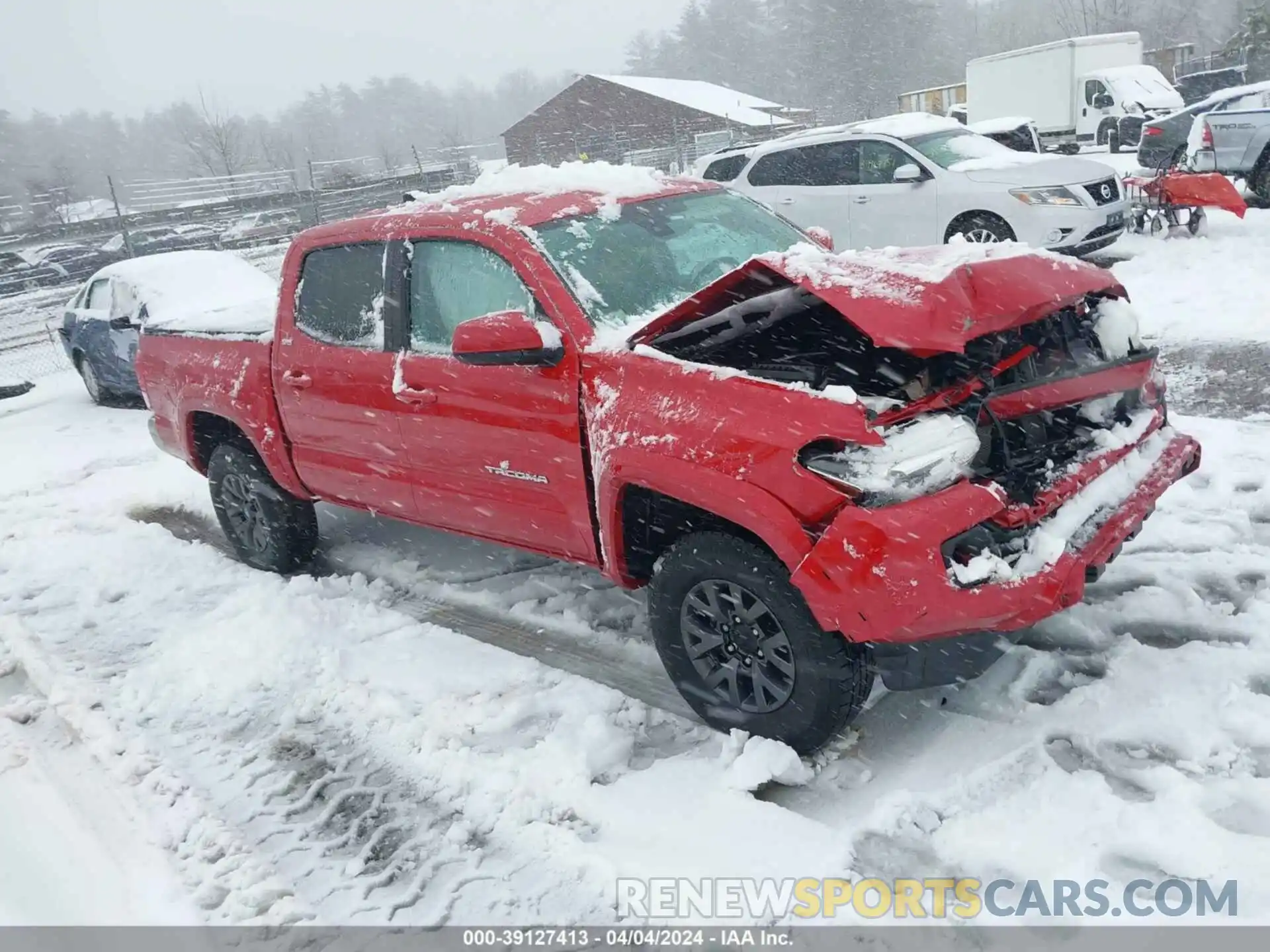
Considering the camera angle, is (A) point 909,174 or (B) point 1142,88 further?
(B) point 1142,88

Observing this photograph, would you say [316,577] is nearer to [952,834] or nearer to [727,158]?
[952,834]

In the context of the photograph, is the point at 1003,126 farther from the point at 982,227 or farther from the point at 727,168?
the point at 982,227

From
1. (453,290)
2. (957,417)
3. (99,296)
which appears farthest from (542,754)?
(99,296)

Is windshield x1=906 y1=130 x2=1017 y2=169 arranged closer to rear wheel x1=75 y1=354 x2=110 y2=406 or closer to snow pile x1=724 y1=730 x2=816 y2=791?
snow pile x1=724 y1=730 x2=816 y2=791

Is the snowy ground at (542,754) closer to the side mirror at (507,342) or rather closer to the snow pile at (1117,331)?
the snow pile at (1117,331)

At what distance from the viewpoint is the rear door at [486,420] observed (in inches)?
139

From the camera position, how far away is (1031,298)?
2.96 meters

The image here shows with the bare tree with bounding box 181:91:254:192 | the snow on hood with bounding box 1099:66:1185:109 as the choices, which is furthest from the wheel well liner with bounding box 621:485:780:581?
the bare tree with bounding box 181:91:254:192

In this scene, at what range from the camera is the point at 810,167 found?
10648 mm

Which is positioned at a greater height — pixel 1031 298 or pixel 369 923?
pixel 1031 298

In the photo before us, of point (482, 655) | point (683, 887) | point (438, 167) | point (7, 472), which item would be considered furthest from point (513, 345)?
point (438, 167)

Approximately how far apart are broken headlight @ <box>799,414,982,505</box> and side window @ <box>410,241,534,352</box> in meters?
1.43

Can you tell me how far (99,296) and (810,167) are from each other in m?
8.41

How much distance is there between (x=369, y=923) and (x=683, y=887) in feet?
3.03
